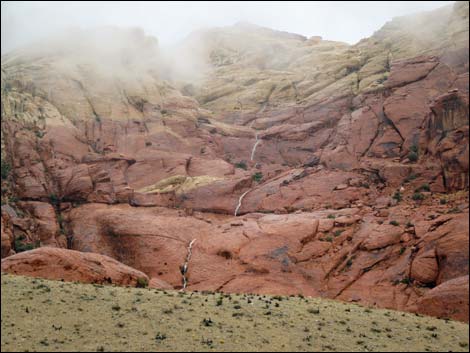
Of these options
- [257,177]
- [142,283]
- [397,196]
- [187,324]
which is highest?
[397,196]

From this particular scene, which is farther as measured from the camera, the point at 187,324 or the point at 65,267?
the point at 65,267

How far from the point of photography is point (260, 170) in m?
69.2

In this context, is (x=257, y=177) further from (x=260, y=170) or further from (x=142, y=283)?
(x=142, y=283)

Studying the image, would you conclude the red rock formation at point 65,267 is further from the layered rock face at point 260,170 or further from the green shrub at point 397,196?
the green shrub at point 397,196

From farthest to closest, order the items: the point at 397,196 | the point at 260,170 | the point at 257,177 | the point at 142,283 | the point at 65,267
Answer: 1. the point at 260,170
2. the point at 257,177
3. the point at 397,196
4. the point at 142,283
5. the point at 65,267

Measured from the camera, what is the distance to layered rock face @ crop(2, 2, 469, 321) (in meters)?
43.8

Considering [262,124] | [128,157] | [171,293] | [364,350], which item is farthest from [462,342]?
[262,124]

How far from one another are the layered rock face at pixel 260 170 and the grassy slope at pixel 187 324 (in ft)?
19.9

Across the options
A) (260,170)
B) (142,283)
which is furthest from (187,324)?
(260,170)

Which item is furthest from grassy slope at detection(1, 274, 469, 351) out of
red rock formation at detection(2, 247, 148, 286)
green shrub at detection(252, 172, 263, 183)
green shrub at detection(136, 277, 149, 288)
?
green shrub at detection(252, 172, 263, 183)

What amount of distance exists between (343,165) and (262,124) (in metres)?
21.8

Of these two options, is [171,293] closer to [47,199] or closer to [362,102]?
[47,199]

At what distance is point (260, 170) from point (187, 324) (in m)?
43.6

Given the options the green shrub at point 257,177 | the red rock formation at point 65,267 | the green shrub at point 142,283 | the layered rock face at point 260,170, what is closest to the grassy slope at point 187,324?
the red rock formation at point 65,267
